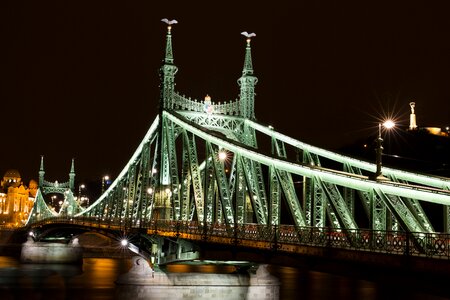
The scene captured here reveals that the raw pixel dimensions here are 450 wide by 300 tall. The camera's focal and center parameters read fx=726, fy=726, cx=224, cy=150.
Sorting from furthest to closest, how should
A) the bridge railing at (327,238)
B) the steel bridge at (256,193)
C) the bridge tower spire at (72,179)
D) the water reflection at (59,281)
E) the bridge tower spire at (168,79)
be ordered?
the bridge tower spire at (72,179)
the water reflection at (59,281)
the bridge tower spire at (168,79)
the steel bridge at (256,193)
the bridge railing at (327,238)

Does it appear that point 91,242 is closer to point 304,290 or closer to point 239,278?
point 304,290

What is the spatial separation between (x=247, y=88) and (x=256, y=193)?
10.2 meters

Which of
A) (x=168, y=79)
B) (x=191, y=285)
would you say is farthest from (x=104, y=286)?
(x=168, y=79)

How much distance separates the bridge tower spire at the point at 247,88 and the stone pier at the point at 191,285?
36.5 feet

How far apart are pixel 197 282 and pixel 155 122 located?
46.3 feet

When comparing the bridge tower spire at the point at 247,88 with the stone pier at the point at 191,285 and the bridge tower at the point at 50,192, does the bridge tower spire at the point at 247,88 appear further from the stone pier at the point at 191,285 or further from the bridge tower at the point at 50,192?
the bridge tower at the point at 50,192

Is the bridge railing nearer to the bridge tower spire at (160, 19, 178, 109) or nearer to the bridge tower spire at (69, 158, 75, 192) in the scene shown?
the bridge tower spire at (160, 19, 178, 109)

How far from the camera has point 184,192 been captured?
41.0m

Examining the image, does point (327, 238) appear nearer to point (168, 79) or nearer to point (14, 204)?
point (168, 79)

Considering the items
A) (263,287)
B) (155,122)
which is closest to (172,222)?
(263,287)

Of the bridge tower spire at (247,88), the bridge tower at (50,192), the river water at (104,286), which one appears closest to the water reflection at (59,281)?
the river water at (104,286)

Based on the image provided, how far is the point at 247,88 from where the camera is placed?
45250 millimetres

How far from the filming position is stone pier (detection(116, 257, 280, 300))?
3734cm

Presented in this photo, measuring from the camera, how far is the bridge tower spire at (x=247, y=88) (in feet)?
147
